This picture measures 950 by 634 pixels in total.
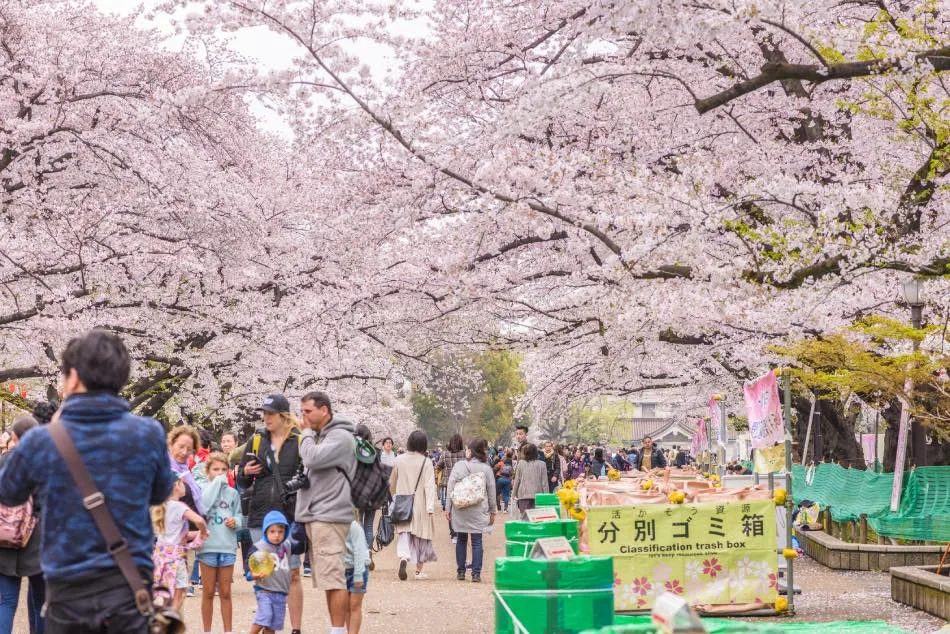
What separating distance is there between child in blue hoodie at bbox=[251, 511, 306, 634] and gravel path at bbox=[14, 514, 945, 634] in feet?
5.47

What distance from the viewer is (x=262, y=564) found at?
26.5 ft

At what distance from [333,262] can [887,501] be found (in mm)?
10193

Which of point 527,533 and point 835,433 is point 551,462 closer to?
point 835,433

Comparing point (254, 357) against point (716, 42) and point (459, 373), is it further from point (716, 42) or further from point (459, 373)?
point (716, 42)

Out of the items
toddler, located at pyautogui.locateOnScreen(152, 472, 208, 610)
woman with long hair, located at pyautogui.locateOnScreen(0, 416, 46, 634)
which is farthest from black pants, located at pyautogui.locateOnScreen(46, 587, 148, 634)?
toddler, located at pyautogui.locateOnScreen(152, 472, 208, 610)

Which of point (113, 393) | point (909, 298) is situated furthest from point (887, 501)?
point (113, 393)

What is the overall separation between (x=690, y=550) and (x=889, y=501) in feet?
20.0

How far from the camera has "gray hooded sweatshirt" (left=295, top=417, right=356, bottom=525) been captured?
27.1 ft

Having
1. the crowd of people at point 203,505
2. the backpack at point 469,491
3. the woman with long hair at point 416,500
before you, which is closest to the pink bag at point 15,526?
the crowd of people at point 203,505

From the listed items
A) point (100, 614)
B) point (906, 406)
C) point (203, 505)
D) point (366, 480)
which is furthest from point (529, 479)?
point (100, 614)

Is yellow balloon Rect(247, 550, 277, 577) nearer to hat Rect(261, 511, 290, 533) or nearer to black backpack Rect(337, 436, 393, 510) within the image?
hat Rect(261, 511, 290, 533)

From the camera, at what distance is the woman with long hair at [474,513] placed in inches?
564

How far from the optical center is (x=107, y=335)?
4.56m

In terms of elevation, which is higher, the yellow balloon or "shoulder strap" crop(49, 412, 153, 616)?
"shoulder strap" crop(49, 412, 153, 616)
